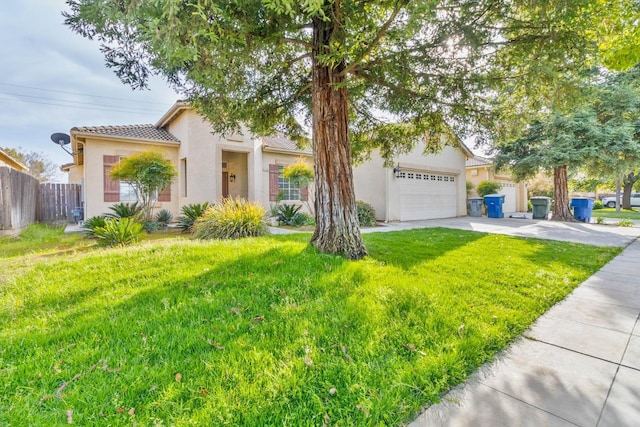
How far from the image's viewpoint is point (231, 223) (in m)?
7.64

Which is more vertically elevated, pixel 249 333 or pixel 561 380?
pixel 249 333

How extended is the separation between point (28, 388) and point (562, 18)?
6.71m

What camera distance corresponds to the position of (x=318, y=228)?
5543 millimetres

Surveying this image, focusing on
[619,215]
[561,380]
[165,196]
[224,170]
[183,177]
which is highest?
[224,170]

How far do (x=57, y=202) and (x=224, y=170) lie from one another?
7065mm

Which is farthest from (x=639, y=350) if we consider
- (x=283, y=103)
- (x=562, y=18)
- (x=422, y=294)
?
(x=283, y=103)

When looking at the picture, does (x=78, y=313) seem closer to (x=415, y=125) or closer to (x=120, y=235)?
(x=120, y=235)

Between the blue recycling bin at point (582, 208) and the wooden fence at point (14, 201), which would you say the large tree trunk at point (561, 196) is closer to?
the blue recycling bin at point (582, 208)

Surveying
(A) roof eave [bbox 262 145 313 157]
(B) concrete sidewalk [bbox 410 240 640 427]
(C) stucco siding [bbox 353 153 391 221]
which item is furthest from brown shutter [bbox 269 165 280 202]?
(B) concrete sidewalk [bbox 410 240 640 427]

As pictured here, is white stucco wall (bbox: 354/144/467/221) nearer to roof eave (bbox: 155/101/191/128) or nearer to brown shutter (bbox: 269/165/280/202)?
brown shutter (bbox: 269/165/280/202)

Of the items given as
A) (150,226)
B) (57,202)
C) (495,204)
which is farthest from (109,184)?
(495,204)

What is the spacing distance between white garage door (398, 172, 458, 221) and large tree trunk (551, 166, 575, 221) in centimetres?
436

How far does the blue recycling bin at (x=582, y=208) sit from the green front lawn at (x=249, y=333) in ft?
35.3

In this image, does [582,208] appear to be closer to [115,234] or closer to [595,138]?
[595,138]
